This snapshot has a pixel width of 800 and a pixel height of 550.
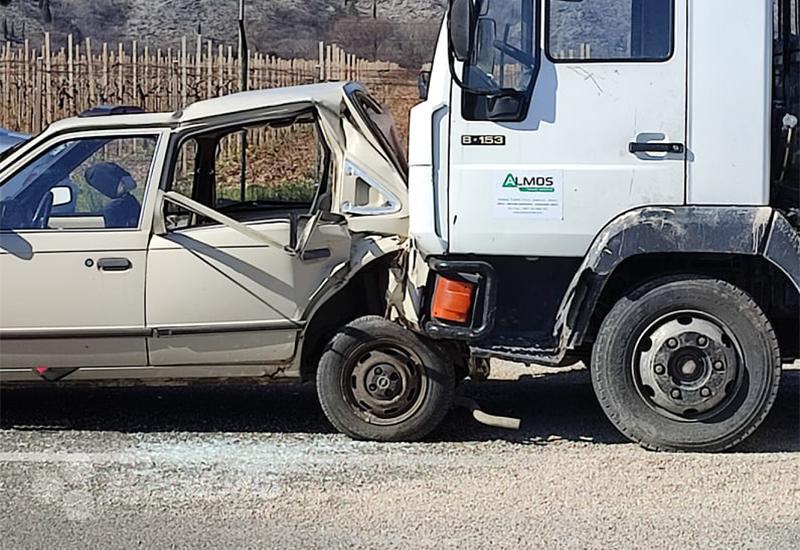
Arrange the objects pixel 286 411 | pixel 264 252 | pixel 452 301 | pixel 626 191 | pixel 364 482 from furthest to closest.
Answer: pixel 286 411
pixel 264 252
pixel 452 301
pixel 626 191
pixel 364 482

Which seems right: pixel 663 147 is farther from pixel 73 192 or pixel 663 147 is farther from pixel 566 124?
pixel 73 192

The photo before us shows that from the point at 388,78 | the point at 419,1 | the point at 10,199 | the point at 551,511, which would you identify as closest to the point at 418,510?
the point at 551,511

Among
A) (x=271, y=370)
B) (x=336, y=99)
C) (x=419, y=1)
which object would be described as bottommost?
(x=271, y=370)

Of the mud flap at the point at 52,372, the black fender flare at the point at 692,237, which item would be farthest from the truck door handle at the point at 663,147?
the mud flap at the point at 52,372

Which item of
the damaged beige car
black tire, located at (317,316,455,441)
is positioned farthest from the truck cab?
the damaged beige car

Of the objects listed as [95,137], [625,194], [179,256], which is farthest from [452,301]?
[95,137]

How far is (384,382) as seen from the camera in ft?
21.6

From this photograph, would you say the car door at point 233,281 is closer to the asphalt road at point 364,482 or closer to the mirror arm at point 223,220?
the mirror arm at point 223,220

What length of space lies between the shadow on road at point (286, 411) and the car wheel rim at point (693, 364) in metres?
0.42

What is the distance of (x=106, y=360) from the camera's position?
6676mm

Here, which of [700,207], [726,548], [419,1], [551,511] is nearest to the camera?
[726,548]

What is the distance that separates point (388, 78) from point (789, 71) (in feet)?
39.9

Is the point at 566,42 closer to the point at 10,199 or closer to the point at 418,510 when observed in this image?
the point at 418,510

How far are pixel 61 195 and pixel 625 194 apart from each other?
3.19 metres
